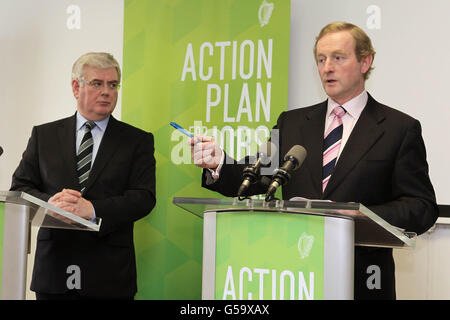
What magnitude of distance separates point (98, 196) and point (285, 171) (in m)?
1.66

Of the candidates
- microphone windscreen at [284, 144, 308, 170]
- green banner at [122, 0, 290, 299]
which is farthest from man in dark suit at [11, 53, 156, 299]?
microphone windscreen at [284, 144, 308, 170]

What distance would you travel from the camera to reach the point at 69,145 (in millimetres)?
3605

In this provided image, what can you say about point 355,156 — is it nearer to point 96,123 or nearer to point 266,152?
point 266,152

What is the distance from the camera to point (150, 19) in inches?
167

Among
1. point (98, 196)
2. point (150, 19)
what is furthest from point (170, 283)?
point (150, 19)

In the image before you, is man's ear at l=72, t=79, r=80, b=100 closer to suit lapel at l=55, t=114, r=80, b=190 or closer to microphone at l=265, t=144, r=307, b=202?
suit lapel at l=55, t=114, r=80, b=190

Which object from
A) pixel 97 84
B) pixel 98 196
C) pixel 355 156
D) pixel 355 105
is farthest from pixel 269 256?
pixel 97 84

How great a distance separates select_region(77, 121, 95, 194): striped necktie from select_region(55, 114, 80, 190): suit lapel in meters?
0.03

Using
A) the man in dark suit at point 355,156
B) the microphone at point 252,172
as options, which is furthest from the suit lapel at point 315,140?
the microphone at point 252,172

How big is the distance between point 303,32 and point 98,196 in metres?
1.78

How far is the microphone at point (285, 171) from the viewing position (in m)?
2.06

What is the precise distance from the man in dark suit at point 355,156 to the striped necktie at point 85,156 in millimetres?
1090

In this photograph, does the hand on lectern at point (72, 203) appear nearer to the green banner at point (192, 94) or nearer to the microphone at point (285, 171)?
the green banner at point (192, 94)
